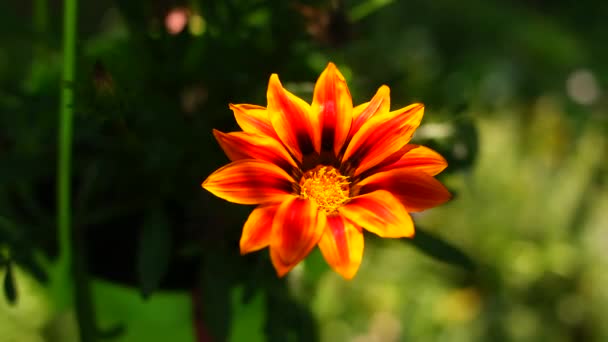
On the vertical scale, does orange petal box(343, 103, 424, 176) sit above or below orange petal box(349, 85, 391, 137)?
below

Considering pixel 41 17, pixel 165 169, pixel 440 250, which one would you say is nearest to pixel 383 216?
pixel 440 250

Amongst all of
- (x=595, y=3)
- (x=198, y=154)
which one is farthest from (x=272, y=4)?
(x=595, y=3)

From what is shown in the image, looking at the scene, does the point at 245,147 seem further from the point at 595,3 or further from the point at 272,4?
the point at 595,3

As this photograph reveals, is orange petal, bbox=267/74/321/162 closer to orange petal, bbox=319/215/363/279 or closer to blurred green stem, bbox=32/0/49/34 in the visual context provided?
orange petal, bbox=319/215/363/279

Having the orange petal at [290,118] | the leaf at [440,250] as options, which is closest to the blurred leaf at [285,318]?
the leaf at [440,250]

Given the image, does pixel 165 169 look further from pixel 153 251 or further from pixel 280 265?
pixel 280 265

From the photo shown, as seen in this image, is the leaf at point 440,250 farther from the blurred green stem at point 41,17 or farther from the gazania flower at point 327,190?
the blurred green stem at point 41,17

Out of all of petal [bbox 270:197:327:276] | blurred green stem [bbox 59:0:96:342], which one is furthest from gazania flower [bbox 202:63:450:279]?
blurred green stem [bbox 59:0:96:342]
